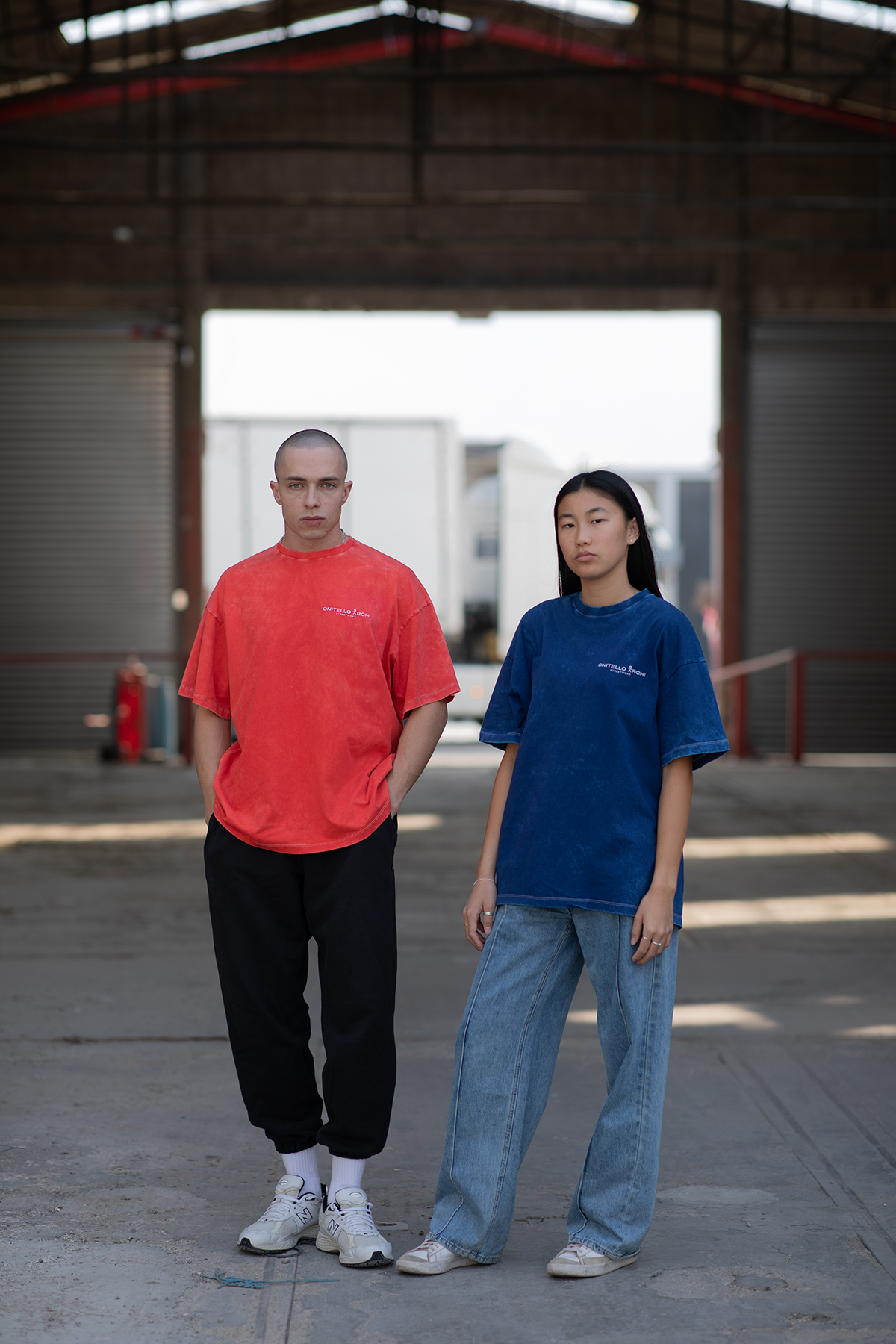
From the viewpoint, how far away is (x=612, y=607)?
303cm

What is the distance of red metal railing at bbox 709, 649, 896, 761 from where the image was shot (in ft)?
50.8

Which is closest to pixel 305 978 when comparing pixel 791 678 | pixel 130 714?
pixel 130 714

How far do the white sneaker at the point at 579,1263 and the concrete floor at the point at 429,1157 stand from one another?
0.02 m

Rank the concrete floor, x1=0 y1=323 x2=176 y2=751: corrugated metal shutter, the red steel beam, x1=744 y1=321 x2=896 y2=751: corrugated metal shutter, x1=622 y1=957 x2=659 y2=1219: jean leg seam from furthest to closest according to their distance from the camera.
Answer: x1=744 y1=321 x2=896 y2=751: corrugated metal shutter
x1=0 y1=323 x2=176 y2=751: corrugated metal shutter
the red steel beam
x1=622 y1=957 x2=659 y2=1219: jean leg seam
the concrete floor

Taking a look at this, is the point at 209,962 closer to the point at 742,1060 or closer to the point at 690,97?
the point at 742,1060

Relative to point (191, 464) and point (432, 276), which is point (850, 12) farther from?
point (191, 464)

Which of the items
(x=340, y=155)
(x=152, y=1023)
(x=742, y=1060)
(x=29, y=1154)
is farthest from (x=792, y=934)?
(x=340, y=155)

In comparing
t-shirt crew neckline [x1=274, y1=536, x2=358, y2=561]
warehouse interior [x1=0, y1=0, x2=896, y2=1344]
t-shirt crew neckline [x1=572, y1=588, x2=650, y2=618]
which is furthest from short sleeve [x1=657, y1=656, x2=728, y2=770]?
warehouse interior [x1=0, y1=0, x2=896, y2=1344]

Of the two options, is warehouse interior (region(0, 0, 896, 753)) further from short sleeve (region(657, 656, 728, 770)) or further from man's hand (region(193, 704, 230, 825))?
short sleeve (region(657, 656, 728, 770))

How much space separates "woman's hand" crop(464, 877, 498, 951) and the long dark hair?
667 millimetres

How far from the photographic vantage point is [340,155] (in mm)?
17406

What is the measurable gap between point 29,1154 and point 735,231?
53.5 feet

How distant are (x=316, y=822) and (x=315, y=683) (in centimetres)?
30

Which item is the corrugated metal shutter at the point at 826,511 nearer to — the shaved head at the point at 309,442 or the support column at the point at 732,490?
the support column at the point at 732,490
